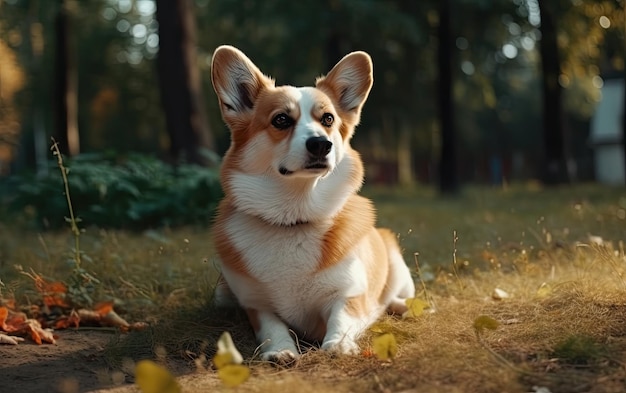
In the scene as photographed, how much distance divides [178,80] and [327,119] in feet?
22.0

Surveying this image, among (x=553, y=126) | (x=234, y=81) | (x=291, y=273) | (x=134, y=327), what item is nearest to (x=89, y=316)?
(x=134, y=327)

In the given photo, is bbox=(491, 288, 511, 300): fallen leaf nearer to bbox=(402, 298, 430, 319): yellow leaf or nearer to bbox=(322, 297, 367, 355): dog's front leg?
bbox=(402, 298, 430, 319): yellow leaf

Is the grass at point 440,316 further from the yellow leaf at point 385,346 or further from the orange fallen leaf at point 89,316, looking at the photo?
the orange fallen leaf at point 89,316

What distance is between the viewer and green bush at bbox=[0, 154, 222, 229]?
7527 mm

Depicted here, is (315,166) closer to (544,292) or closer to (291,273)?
(291,273)

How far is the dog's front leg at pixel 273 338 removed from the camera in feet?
11.4

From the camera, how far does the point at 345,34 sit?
50.7 ft

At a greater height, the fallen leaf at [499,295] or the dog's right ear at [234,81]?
the dog's right ear at [234,81]

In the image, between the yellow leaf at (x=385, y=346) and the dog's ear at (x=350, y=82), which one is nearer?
the yellow leaf at (x=385, y=346)

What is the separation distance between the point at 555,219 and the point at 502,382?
6.21 meters

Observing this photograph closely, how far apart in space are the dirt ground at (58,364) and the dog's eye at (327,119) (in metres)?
1.63

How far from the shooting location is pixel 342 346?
11.5ft

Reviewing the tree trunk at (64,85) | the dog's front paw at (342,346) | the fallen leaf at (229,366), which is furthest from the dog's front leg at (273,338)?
the tree trunk at (64,85)

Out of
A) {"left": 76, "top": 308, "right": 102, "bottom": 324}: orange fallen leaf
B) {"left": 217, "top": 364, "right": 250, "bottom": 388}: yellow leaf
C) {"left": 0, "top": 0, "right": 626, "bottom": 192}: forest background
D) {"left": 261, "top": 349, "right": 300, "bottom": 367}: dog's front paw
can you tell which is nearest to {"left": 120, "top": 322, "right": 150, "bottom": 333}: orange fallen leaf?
{"left": 76, "top": 308, "right": 102, "bottom": 324}: orange fallen leaf
